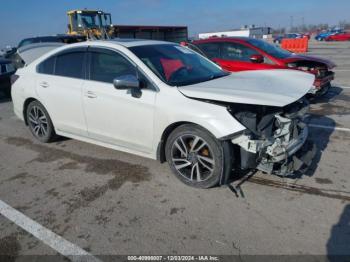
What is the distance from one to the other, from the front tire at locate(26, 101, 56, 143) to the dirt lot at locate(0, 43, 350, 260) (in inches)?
22.3

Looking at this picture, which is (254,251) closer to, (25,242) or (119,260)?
(119,260)

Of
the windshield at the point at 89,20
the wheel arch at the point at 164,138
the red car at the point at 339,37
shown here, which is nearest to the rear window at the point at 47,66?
the wheel arch at the point at 164,138

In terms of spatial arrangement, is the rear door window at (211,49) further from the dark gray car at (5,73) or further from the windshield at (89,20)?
the windshield at (89,20)

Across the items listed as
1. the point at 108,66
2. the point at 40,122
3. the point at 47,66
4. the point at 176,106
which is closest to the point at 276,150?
the point at 176,106

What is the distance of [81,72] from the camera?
14.7 ft

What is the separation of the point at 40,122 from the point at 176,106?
2.96 meters

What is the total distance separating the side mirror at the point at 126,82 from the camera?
3.67 m

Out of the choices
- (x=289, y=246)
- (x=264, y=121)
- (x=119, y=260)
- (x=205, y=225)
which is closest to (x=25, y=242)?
(x=119, y=260)

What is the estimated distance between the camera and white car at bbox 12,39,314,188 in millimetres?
3336

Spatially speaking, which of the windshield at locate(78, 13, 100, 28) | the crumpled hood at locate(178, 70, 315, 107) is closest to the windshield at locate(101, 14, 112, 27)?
the windshield at locate(78, 13, 100, 28)

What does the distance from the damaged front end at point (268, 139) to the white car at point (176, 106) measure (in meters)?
0.01

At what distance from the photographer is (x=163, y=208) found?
131 inches

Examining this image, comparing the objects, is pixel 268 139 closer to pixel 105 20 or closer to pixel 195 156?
pixel 195 156

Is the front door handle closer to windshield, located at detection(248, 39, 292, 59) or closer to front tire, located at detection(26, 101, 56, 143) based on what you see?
front tire, located at detection(26, 101, 56, 143)
